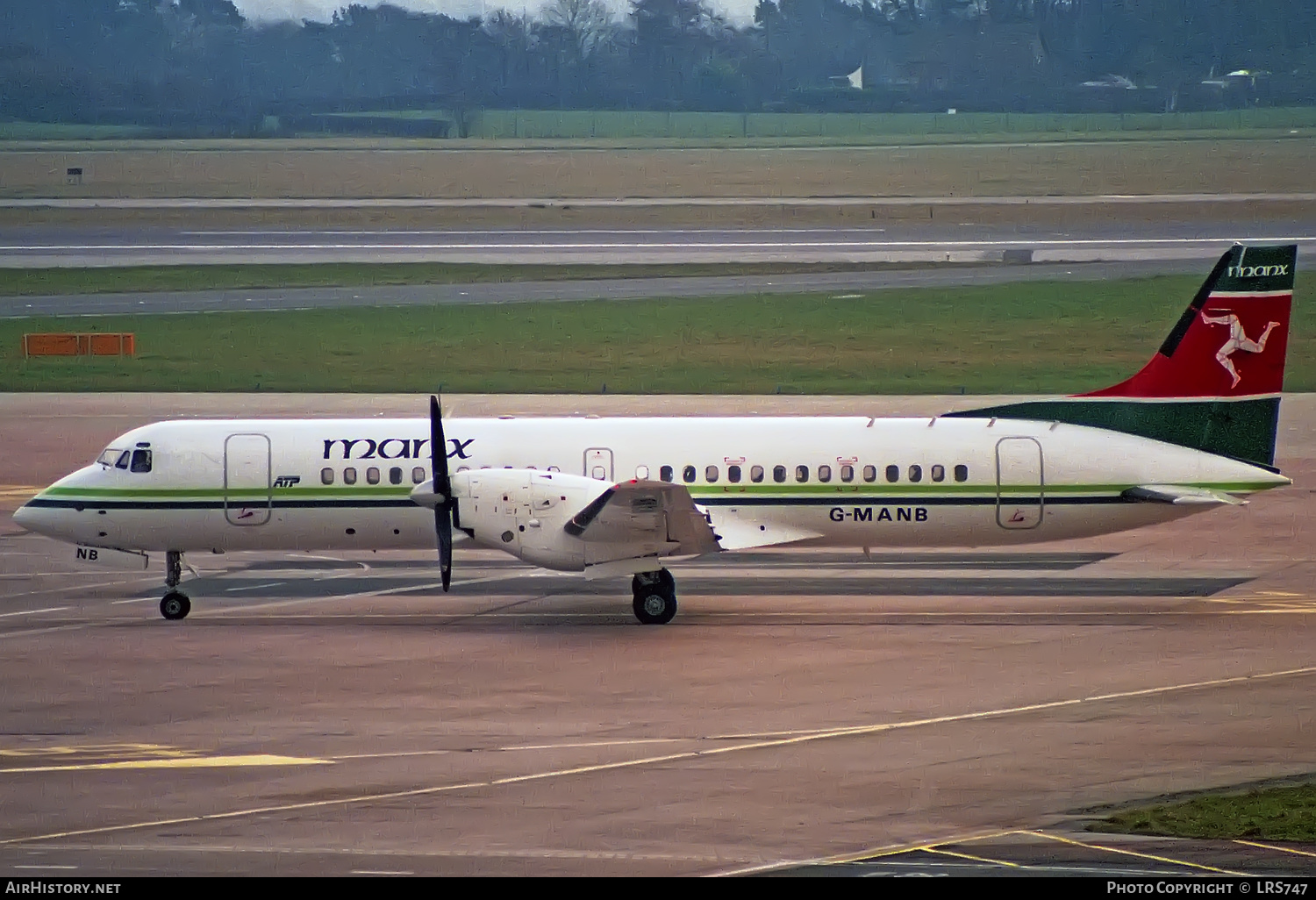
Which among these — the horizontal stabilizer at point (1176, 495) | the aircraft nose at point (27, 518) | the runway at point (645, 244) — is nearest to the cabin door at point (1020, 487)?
the horizontal stabilizer at point (1176, 495)

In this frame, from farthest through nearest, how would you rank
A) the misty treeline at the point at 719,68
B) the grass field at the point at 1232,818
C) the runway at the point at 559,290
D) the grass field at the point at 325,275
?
the misty treeline at the point at 719,68 < the grass field at the point at 325,275 < the runway at the point at 559,290 < the grass field at the point at 1232,818

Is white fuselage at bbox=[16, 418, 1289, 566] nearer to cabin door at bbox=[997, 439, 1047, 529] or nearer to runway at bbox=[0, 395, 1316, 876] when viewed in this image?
cabin door at bbox=[997, 439, 1047, 529]

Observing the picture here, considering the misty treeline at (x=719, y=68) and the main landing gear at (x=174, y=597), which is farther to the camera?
the misty treeline at (x=719, y=68)

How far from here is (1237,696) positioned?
2284cm

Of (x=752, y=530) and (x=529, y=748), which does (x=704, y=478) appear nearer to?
(x=752, y=530)

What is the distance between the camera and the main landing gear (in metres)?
28.4

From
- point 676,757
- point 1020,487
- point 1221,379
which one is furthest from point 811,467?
point 676,757

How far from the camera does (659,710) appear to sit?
22484 millimetres

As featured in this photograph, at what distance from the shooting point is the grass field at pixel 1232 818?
16734 mm

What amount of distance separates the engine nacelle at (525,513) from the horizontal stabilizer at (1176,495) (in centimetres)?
836

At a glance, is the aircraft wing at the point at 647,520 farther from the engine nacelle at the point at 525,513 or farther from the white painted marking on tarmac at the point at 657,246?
the white painted marking on tarmac at the point at 657,246

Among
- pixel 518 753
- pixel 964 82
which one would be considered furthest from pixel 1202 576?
pixel 964 82

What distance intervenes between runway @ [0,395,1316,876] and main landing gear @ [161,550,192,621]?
10.6 inches

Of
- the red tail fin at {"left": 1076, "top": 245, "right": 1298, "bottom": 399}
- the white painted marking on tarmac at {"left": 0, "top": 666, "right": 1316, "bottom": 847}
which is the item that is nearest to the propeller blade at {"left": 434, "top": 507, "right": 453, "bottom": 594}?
the white painted marking on tarmac at {"left": 0, "top": 666, "right": 1316, "bottom": 847}
